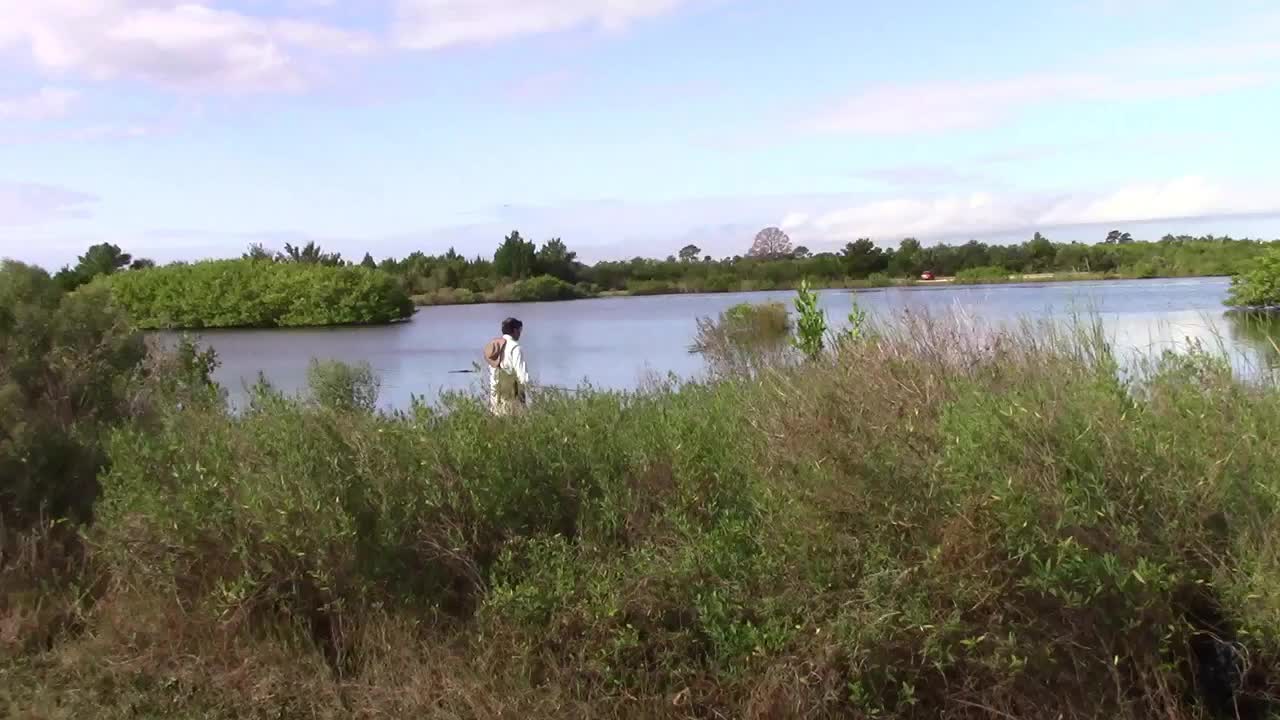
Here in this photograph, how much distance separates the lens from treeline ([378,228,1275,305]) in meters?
64.9

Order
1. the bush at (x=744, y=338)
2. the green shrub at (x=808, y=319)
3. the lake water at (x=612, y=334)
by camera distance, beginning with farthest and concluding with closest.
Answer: the green shrub at (x=808, y=319) → the bush at (x=744, y=338) → the lake water at (x=612, y=334)

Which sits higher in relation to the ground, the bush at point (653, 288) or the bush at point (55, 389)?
the bush at point (55, 389)

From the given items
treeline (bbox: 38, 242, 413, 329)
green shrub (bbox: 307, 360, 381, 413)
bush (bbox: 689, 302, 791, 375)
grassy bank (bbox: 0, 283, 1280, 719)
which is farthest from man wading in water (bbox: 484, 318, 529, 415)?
treeline (bbox: 38, 242, 413, 329)

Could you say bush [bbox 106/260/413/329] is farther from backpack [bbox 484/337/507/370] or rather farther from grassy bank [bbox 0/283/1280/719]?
grassy bank [bbox 0/283/1280/719]

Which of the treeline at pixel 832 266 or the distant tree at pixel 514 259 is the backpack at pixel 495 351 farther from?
the distant tree at pixel 514 259

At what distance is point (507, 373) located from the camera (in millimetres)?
7957

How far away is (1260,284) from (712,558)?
92.7ft

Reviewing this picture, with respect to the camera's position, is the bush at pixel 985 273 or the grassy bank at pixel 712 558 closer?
the grassy bank at pixel 712 558

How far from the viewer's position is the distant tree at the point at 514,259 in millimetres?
73812

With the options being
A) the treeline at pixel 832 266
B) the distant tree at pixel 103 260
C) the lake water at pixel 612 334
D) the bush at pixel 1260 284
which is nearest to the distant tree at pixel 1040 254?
the treeline at pixel 832 266

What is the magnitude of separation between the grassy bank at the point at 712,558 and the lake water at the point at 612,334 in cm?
111

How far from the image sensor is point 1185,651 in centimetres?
496

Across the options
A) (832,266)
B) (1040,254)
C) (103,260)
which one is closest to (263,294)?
(103,260)

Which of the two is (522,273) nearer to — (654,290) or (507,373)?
(654,290)
